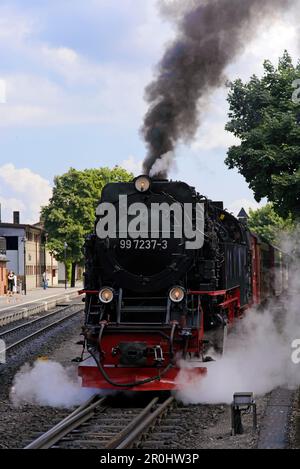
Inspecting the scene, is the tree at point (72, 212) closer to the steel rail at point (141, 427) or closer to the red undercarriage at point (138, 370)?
the red undercarriage at point (138, 370)

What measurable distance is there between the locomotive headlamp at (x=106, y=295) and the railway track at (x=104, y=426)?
147 centimetres

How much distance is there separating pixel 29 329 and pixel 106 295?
13.3m

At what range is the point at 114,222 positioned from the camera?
11562 mm

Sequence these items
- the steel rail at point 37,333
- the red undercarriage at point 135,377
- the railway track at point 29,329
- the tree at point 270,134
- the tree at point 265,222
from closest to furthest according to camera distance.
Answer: the red undercarriage at point 135,377, the steel rail at point 37,333, the railway track at point 29,329, the tree at point 270,134, the tree at point 265,222

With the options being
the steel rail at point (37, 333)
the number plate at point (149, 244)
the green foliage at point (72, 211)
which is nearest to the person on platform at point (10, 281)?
the green foliage at point (72, 211)

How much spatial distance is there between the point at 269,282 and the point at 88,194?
35.8 meters

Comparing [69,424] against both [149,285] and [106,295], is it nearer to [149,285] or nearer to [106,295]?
[106,295]

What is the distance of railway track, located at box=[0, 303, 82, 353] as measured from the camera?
1994cm

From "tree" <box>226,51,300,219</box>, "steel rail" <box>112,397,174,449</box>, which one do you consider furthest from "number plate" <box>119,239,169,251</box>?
"tree" <box>226,51,300,219</box>

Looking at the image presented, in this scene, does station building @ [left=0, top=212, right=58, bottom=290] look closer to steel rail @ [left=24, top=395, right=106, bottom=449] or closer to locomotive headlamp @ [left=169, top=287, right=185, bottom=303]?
locomotive headlamp @ [left=169, top=287, right=185, bottom=303]

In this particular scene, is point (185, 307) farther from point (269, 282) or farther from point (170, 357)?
point (269, 282)

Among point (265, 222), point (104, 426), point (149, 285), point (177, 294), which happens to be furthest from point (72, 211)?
point (104, 426)

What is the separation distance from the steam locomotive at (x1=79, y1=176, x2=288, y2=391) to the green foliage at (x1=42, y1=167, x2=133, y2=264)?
48.9m

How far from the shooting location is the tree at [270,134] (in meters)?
21.9
